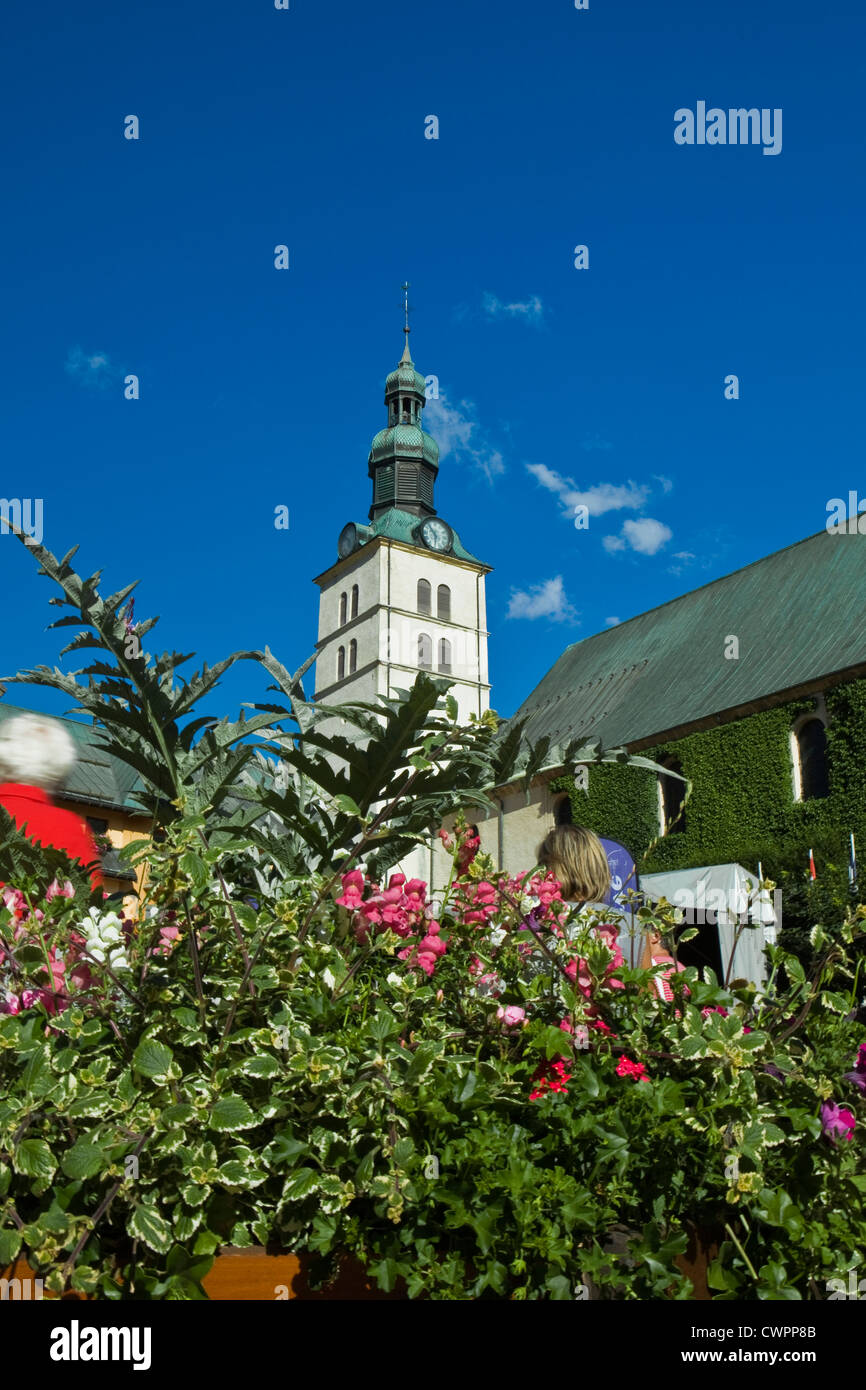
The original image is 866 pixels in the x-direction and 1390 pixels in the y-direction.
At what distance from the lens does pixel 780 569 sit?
30.2 metres

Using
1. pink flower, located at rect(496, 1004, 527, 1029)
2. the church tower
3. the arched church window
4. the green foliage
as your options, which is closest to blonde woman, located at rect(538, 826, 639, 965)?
the green foliage

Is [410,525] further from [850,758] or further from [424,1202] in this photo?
[424,1202]

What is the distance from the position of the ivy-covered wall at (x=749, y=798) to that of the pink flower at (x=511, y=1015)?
20536mm

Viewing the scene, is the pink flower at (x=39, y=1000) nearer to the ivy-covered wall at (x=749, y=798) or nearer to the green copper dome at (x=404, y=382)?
the ivy-covered wall at (x=749, y=798)

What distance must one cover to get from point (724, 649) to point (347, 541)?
28.5 meters

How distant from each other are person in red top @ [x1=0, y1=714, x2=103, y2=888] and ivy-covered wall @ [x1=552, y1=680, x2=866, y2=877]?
1988 centimetres

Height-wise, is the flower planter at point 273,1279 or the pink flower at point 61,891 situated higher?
the pink flower at point 61,891

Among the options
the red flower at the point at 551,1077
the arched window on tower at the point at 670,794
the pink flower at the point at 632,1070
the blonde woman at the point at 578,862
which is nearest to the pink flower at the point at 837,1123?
the pink flower at the point at 632,1070

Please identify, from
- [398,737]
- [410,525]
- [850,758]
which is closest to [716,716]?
[850,758]

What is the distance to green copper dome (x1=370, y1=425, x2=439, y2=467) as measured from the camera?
2264 inches

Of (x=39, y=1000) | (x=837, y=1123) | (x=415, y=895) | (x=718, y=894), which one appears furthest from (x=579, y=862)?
(x=718, y=894)

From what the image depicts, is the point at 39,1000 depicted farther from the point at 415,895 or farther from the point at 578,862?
the point at 578,862

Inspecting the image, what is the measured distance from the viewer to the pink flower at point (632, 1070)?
1675mm

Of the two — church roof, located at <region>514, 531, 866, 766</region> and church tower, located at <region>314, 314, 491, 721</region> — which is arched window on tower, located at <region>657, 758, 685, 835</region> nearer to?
church roof, located at <region>514, 531, 866, 766</region>
